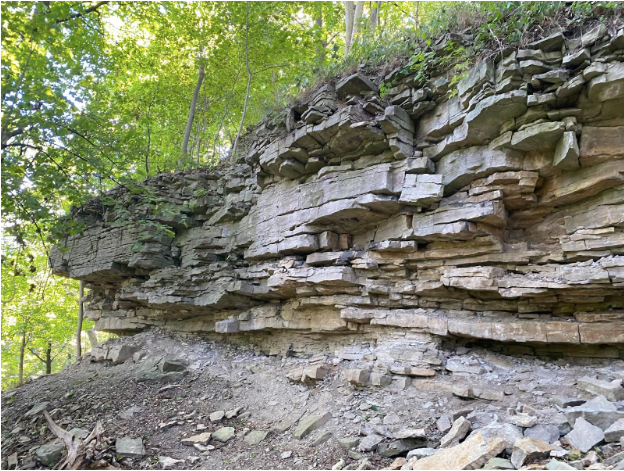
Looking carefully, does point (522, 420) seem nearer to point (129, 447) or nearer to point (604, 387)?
point (604, 387)

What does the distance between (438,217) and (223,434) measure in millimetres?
5924

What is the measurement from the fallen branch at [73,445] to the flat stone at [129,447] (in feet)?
1.31

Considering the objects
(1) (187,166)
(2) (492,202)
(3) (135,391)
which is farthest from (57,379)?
(2) (492,202)

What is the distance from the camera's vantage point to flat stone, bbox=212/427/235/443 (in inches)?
255

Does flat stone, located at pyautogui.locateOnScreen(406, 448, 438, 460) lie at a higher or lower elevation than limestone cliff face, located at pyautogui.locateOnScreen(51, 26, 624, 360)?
lower

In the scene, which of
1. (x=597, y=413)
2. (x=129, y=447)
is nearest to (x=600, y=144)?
(x=597, y=413)

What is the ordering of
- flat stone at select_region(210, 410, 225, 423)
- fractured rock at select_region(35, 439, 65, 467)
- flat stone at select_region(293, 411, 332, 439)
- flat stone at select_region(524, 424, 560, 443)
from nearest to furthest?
flat stone at select_region(524, 424, 560, 443) < fractured rock at select_region(35, 439, 65, 467) < flat stone at select_region(293, 411, 332, 439) < flat stone at select_region(210, 410, 225, 423)

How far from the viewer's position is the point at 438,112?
7891mm

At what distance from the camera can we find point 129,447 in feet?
19.6

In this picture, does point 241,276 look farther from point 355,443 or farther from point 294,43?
point 294,43

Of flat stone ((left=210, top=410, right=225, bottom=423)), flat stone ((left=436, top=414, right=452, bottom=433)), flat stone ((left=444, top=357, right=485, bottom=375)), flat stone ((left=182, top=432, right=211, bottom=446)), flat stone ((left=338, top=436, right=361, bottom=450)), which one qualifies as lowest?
flat stone ((left=182, top=432, right=211, bottom=446))

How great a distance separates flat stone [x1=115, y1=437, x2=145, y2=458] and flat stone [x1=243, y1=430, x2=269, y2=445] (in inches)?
67.1

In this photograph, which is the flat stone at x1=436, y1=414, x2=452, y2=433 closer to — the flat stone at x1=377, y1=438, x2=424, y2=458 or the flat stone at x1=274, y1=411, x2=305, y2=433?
the flat stone at x1=377, y1=438, x2=424, y2=458

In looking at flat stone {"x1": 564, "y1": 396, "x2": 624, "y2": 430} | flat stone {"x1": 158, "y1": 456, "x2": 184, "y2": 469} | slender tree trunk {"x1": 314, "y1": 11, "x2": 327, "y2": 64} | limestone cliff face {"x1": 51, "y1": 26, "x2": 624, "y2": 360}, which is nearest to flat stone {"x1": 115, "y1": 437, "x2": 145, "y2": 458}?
flat stone {"x1": 158, "y1": 456, "x2": 184, "y2": 469}
